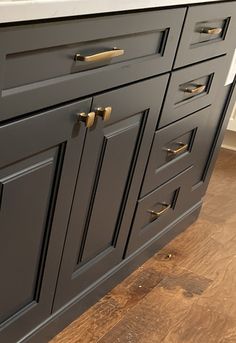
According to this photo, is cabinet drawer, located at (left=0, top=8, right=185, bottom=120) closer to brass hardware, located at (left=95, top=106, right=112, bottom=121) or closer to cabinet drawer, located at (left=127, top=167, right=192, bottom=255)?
brass hardware, located at (left=95, top=106, right=112, bottom=121)

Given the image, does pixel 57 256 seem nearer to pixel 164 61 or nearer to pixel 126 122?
pixel 126 122

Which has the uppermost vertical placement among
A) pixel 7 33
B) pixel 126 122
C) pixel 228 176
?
pixel 7 33

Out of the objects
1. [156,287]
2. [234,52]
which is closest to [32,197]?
[156,287]

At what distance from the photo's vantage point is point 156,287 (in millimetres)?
1713

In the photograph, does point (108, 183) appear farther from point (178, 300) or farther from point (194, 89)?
point (178, 300)

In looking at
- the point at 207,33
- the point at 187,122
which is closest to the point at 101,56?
the point at 207,33

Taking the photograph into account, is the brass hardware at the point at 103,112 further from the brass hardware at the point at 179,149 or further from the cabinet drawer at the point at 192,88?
the brass hardware at the point at 179,149

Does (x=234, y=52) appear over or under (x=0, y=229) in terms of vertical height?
over

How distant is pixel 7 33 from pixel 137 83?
0.48 m

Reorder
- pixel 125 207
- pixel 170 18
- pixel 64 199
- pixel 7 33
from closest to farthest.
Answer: pixel 7 33 < pixel 64 199 < pixel 170 18 < pixel 125 207

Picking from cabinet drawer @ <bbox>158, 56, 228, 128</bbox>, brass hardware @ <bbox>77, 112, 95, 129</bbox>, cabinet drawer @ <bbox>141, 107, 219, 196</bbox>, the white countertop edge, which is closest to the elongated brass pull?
cabinet drawer @ <bbox>141, 107, 219, 196</bbox>

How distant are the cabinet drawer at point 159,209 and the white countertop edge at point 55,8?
0.67m

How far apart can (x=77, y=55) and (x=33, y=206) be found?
0.32 meters

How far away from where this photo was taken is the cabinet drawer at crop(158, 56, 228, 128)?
1475 mm
